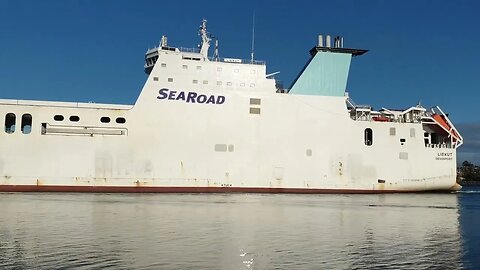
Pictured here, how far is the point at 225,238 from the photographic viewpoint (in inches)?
430

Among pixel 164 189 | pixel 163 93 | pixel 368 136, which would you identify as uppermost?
pixel 163 93

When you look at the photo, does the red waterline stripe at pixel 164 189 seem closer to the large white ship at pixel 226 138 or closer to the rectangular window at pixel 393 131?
the large white ship at pixel 226 138

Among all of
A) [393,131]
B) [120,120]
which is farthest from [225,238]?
[393,131]

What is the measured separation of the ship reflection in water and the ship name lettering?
30.4 ft

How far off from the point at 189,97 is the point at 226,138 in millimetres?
3117

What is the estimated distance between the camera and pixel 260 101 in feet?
88.3

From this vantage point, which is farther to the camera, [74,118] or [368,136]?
[368,136]

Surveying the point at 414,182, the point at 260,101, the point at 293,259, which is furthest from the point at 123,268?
the point at 414,182

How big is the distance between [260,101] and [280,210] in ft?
34.3

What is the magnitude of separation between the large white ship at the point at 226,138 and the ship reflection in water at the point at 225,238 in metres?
7.03

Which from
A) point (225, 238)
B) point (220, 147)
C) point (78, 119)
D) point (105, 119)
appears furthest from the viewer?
point (220, 147)

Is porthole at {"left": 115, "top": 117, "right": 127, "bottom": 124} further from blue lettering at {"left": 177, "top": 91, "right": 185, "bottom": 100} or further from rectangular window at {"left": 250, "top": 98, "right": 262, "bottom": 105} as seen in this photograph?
rectangular window at {"left": 250, "top": 98, "right": 262, "bottom": 105}

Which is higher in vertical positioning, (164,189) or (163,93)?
(163,93)

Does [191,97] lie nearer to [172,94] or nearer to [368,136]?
[172,94]
